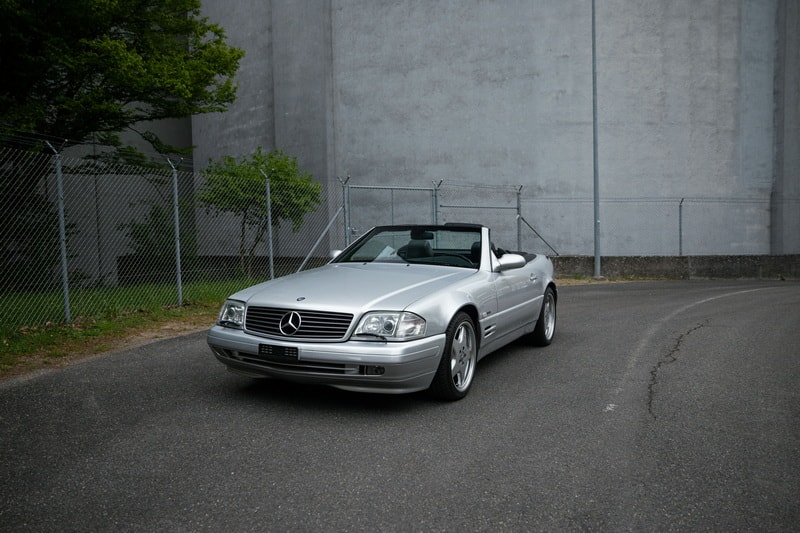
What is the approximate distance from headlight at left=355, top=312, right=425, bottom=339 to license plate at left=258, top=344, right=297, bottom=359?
468 mm

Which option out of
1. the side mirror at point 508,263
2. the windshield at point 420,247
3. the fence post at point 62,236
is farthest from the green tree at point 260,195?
the side mirror at point 508,263

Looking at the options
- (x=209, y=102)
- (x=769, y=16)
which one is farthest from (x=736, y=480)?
(x=769, y=16)

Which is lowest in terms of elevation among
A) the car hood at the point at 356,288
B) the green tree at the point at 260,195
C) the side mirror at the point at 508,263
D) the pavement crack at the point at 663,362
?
the pavement crack at the point at 663,362

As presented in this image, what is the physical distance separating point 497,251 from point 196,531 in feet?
14.7

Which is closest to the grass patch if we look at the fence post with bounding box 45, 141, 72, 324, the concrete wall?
the fence post with bounding box 45, 141, 72, 324

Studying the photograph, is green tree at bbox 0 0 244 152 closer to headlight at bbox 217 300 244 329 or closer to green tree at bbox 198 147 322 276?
green tree at bbox 198 147 322 276

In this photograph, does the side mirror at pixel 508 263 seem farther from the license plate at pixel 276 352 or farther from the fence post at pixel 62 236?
the fence post at pixel 62 236

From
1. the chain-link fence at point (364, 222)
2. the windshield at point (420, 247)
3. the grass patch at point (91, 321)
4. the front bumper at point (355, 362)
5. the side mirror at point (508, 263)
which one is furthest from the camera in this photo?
the chain-link fence at point (364, 222)

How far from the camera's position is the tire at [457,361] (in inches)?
190

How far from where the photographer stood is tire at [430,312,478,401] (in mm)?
4820

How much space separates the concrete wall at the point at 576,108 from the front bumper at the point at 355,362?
1689cm

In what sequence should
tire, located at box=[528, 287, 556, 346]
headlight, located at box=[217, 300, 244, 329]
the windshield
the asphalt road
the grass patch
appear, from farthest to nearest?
tire, located at box=[528, 287, 556, 346] → the grass patch → the windshield → headlight, located at box=[217, 300, 244, 329] → the asphalt road

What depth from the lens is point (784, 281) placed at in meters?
18.8

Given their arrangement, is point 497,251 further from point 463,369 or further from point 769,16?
point 769,16
